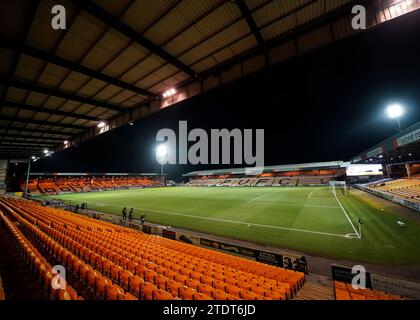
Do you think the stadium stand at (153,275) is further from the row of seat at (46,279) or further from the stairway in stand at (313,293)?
the stairway in stand at (313,293)

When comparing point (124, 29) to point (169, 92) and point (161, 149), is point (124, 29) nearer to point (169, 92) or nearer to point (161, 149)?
point (169, 92)

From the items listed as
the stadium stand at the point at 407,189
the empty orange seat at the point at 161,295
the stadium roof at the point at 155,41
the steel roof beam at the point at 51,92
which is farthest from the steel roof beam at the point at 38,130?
the stadium stand at the point at 407,189

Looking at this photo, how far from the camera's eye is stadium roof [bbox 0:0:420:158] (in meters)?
7.34

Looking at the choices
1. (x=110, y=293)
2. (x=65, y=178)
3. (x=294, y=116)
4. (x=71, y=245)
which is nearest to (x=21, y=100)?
(x=71, y=245)

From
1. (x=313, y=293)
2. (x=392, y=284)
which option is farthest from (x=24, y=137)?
(x=392, y=284)

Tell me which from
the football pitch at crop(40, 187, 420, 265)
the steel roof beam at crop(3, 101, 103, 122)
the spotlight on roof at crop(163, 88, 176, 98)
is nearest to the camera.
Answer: the football pitch at crop(40, 187, 420, 265)

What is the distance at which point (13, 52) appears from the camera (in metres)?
8.97

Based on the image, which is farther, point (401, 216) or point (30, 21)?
point (401, 216)

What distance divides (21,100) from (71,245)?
1238cm

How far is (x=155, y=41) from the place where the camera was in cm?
909

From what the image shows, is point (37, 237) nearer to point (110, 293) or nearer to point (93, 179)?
point (110, 293)

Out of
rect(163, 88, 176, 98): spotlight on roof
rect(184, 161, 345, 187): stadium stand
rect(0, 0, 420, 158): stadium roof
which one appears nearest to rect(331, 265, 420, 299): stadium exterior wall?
rect(0, 0, 420, 158): stadium roof

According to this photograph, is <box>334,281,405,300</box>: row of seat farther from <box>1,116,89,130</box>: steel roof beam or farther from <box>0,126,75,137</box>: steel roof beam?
<box>0,126,75,137</box>: steel roof beam

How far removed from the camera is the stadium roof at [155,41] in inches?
289
